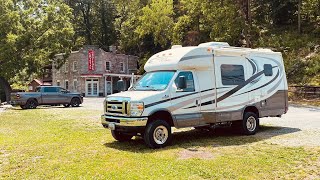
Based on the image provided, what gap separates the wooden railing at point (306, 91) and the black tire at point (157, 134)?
20.6m

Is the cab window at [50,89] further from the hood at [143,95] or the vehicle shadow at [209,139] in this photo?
the hood at [143,95]

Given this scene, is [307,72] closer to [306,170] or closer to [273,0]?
[273,0]

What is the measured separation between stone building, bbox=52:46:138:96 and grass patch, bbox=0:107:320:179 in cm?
3691

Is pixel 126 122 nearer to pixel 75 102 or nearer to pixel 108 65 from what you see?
pixel 75 102

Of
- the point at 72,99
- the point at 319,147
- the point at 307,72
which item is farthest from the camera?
the point at 307,72

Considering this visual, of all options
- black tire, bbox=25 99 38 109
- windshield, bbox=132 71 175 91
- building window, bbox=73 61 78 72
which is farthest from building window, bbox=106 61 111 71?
Answer: windshield, bbox=132 71 175 91

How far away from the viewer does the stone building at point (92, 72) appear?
160ft

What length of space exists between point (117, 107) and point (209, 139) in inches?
131

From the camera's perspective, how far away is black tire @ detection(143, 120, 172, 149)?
9.66 meters

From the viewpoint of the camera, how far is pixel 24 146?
10188 mm

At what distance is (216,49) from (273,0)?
35.5 metres

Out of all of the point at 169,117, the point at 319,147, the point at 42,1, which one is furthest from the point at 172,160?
the point at 42,1

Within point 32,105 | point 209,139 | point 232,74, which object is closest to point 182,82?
point 209,139

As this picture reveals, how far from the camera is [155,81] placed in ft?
34.9
